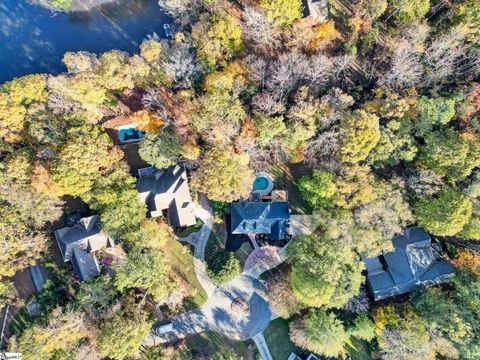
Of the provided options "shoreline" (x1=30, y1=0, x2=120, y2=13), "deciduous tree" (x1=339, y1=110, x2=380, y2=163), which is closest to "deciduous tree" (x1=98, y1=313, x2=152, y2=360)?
"deciduous tree" (x1=339, y1=110, x2=380, y2=163)

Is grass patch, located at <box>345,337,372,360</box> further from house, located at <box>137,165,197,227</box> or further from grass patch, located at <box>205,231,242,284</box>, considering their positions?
house, located at <box>137,165,197,227</box>

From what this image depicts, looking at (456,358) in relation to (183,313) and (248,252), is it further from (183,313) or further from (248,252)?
(183,313)

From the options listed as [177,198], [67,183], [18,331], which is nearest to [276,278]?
[177,198]

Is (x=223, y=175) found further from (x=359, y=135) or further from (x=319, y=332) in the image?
(x=319, y=332)

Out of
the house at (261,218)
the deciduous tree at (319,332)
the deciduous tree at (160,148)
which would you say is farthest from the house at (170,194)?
the deciduous tree at (319,332)

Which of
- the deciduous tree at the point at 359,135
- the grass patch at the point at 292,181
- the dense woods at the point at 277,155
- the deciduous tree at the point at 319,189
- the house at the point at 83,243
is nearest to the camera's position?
the deciduous tree at the point at 359,135

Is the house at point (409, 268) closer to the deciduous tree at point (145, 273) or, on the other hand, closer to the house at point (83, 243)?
the deciduous tree at point (145, 273)
